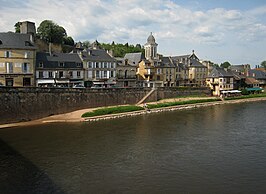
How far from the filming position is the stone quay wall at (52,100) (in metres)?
32.8

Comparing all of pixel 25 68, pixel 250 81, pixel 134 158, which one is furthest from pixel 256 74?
pixel 134 158

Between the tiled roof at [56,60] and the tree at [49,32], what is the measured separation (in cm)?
1520

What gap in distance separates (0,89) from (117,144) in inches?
678

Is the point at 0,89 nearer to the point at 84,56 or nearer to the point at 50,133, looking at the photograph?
the point at 50,133

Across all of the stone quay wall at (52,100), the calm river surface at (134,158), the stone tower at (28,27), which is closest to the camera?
the calm river surface at (134,158)

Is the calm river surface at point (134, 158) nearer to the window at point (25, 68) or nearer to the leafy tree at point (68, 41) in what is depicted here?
the window at point (25, 68)

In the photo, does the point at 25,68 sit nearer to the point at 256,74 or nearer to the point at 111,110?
the point at 111,110

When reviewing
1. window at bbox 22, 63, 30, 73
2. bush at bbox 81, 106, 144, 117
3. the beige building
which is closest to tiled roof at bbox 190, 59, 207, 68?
bush at bbox 81, 106, 144, 117

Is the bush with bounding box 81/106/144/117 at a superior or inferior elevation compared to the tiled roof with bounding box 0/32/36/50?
inferior

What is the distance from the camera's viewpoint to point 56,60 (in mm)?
46219

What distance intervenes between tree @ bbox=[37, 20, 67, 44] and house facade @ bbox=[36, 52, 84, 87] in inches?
598

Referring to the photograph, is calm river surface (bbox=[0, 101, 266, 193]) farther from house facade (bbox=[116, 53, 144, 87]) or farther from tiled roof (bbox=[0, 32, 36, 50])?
house facade (bbox=[116, 53, 144, 87])

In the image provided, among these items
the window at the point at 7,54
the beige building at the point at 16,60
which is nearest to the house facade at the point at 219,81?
the beige building at the point at 16,60

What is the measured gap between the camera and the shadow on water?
15.7 metres
